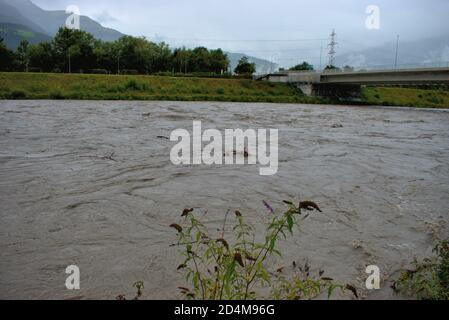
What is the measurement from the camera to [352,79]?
59000 mm

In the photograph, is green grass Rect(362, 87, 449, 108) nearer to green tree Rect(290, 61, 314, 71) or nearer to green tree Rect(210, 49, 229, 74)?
green tree Rect(210, 49, 229, 74)

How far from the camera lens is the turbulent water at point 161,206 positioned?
546cm

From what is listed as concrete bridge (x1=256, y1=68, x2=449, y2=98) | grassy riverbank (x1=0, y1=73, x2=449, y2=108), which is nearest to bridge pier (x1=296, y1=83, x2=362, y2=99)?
concrete bridge (x1=256, y1=68, x2=449, y2=98)

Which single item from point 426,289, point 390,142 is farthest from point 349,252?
point 390,142

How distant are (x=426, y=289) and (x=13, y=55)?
9598 centimetres

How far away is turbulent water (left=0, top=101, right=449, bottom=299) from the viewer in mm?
5457

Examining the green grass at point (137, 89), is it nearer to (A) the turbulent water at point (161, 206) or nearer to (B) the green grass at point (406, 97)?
(B) the green grass at point (406, 97)

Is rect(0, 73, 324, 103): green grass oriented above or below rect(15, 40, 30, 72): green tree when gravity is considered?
below

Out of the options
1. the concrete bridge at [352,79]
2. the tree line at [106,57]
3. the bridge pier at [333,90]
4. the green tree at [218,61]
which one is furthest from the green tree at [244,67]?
the bridge pier at [333,90]

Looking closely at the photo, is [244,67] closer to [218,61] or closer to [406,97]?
[218,61]

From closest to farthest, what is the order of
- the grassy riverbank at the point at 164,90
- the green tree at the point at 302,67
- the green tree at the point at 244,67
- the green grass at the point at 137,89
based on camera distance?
the green grass at the point at 137,89, the grassy riverbank at the point at 164,90, the green tree at the point at 244,67, the green tree at the point at 302,67

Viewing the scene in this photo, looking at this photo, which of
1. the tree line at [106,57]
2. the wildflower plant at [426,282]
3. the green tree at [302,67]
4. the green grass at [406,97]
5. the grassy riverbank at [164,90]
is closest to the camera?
the wildflower plant at [426,282]

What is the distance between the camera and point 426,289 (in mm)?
4875

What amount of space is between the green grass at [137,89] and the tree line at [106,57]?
2803 centimetres
